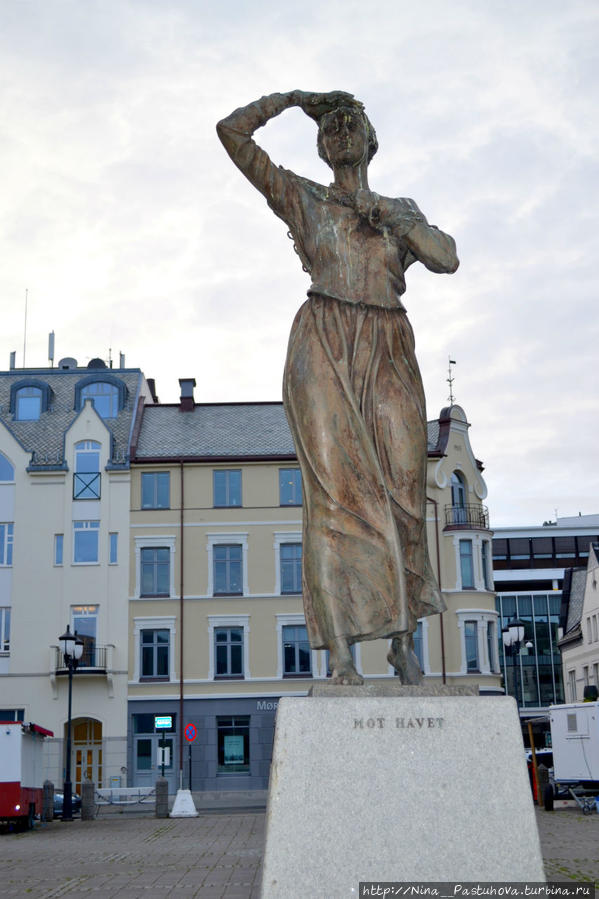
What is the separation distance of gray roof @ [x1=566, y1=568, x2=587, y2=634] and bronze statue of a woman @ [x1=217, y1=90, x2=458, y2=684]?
2408 inches

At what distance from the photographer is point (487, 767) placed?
536cm

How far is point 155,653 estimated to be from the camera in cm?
4366

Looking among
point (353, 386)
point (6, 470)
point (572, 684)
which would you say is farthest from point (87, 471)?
point (353, 386)

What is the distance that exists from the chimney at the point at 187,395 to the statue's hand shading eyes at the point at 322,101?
1694 inches

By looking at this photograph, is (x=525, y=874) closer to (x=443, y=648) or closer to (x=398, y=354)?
(x=398, y=354)

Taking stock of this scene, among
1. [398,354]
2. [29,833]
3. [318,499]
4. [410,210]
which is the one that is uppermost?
[410,210]

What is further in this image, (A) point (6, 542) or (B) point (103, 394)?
(B) point (103, 394)

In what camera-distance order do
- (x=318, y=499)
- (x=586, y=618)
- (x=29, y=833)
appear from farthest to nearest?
1. (x=586, y=618)
2. (x=29, y=833)
3. (x=318, y=499)

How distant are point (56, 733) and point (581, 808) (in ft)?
73.5

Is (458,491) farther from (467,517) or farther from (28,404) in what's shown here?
(28,404)

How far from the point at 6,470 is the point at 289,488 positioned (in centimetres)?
1145

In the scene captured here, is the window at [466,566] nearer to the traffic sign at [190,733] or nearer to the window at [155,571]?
the window at [155,571]

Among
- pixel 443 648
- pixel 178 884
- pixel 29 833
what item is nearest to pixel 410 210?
pixel 178 884

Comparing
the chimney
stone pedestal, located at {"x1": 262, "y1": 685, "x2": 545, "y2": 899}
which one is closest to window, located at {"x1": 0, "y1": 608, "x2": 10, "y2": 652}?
the chimney
